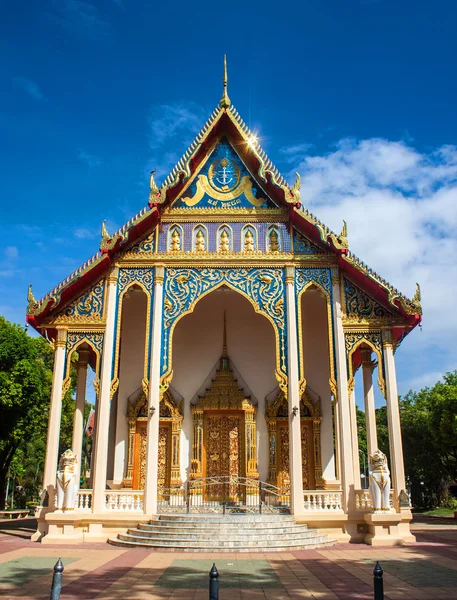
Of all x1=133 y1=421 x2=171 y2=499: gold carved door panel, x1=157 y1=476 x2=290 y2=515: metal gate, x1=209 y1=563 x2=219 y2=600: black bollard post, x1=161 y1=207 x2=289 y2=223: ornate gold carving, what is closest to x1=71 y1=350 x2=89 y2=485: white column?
x1=133 y1=421 x2=171 y2=499: gold carved door panel

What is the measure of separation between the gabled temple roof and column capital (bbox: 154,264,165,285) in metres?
0.96

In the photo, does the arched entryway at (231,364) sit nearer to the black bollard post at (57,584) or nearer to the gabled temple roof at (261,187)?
the gabled temple roof at (261,187)

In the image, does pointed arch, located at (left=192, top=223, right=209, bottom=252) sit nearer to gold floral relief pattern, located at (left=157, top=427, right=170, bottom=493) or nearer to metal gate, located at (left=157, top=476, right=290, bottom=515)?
gold floral relief pattern, located at (left=157, top=427, right=170, bottom=493)

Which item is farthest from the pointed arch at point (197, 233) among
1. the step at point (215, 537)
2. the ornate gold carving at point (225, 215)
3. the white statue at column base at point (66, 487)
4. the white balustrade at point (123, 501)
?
the step at point (215, 537)

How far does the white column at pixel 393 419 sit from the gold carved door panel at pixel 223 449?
4.53m

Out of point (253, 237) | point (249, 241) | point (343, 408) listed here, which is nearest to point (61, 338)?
point (249, 241)

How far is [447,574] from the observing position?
7.80m

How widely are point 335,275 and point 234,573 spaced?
7694mm

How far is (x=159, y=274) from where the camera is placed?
13.3 metres

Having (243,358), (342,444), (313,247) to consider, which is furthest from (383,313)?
(243,358)

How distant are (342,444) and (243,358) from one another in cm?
446

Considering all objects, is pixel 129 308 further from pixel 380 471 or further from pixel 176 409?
pixel 380 471

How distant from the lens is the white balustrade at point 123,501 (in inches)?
472

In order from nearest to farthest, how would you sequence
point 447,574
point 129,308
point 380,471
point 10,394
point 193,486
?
1. point 447,574
2. point 380,471
3. point 193,486
4. point 129,308
5. point 10,394
